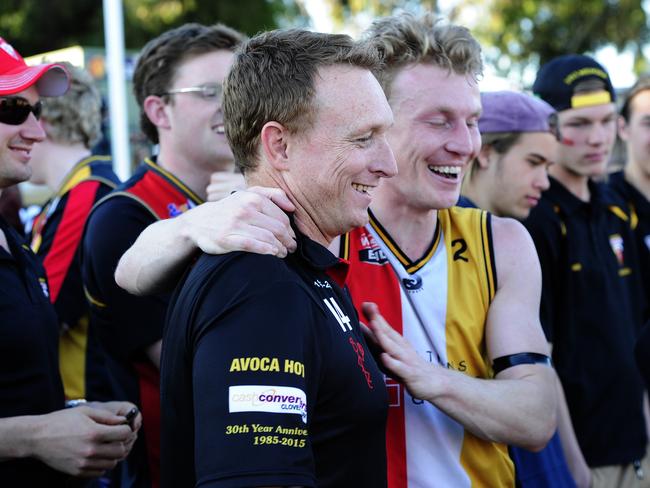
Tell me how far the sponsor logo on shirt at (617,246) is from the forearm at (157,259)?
2.86 m

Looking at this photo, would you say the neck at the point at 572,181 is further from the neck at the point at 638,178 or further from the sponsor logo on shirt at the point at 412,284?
the sponsor logo on shirt at the point at 412,284

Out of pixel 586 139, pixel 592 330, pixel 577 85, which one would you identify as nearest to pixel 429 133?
pixel 592 330

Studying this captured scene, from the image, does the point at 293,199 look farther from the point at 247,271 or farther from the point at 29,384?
the point at 29,384

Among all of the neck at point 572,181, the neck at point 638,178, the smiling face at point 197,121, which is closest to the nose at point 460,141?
the smiling face at point 197,121

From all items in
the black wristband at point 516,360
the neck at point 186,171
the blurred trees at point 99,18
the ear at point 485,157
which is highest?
the blurred trees at point 99,18

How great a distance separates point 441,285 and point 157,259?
3.02 feet

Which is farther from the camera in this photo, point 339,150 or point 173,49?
point 173,49

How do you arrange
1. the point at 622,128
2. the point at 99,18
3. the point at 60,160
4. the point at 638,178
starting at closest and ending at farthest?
the point at 60,160 → the point at 638,178 → the point at 622,128 → the point at 99,18

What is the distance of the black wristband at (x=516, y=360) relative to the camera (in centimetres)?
268

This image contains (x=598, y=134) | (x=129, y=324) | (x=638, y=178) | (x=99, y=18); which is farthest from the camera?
(x=99, y=18)

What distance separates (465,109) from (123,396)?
1728mm

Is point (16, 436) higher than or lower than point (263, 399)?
lower

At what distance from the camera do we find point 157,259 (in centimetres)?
235

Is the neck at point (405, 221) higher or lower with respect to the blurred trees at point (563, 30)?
lower
